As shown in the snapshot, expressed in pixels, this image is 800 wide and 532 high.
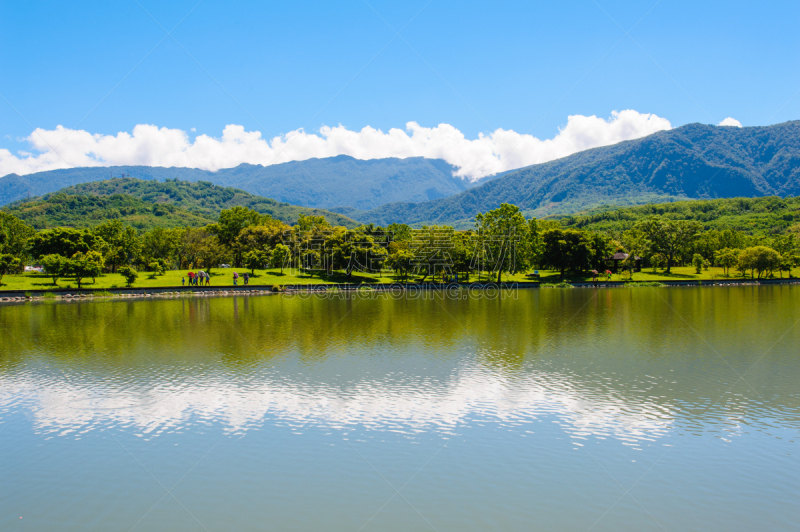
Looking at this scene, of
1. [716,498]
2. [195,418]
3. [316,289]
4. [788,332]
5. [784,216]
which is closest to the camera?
[716,498]

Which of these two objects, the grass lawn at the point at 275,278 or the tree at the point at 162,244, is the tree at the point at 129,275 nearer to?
the grass lawn at the point at 275,278

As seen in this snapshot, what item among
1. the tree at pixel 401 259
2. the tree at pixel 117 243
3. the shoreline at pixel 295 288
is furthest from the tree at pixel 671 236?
the tree at pixel 117 243

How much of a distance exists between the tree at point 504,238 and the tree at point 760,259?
35249mm

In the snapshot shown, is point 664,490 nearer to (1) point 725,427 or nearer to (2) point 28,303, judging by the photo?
(1) point 725,427

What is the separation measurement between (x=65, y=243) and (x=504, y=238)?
6003 centimetres

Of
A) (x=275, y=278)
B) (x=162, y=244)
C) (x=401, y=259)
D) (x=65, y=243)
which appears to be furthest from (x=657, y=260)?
(x=65, y=243)

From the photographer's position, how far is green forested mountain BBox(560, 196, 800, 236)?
14125 cm

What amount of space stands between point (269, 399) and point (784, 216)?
174 metres

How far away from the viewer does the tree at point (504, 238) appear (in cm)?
6994

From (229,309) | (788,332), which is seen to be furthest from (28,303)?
(788,332)

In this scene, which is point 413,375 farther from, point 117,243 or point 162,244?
point 162,244

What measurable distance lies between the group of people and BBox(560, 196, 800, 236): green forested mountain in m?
114

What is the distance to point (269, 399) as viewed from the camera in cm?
1499

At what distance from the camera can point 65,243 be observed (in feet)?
225
